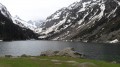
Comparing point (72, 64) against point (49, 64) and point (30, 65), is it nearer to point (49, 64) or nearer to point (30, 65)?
point (49, 64)

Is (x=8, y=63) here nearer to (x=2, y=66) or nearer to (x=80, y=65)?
(x=2, y=66)

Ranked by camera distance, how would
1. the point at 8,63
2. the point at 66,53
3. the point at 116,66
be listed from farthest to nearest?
the point at 66,53 < the point at 116,66 < the point at 8,63

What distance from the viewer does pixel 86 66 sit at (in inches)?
1711

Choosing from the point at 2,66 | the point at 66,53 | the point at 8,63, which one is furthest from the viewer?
the point at 66,53

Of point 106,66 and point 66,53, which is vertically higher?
point 66,53

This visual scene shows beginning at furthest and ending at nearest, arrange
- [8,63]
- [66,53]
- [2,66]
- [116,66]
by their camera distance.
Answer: [66,53] → [116,66] → [8,63] → [2,66]

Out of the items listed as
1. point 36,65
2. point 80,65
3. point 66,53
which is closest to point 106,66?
point 80,65

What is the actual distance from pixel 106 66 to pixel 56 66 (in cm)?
934

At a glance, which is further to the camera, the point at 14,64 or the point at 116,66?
the point at 116,66

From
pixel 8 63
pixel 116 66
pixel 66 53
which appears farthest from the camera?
pixel 66 53

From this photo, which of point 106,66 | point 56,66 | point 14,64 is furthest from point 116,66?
point 14,64

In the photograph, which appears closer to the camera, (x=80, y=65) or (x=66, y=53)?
(x=80, y=65)

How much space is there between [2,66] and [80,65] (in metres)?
12.7

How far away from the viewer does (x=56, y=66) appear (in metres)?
43.1
